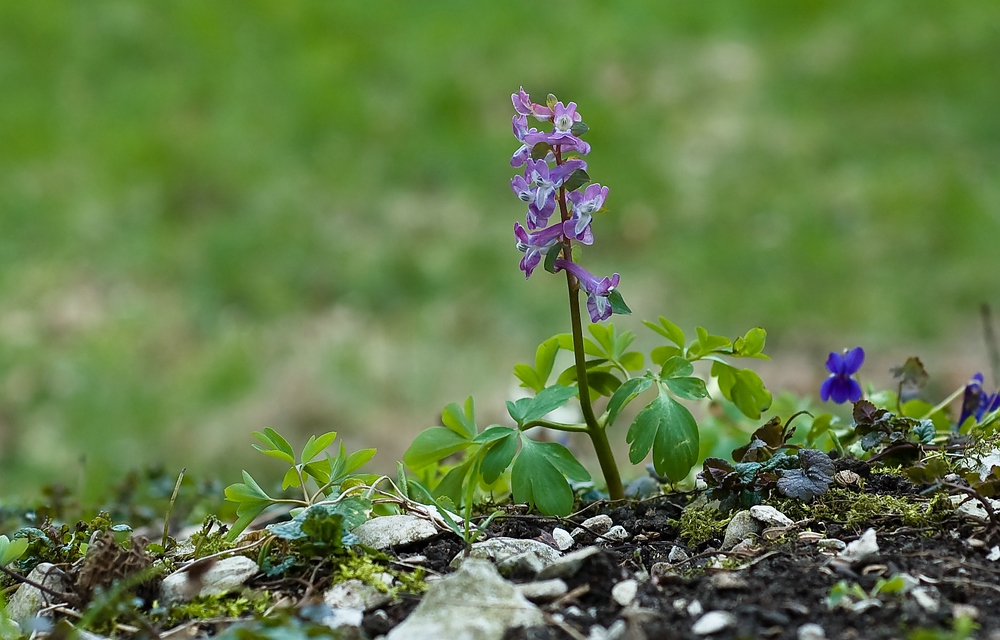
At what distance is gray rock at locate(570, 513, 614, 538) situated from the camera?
2.19 metres

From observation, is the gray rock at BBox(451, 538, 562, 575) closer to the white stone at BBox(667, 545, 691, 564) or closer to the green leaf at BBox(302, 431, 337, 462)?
the white stone at BBox(667, 545, 691, 564)

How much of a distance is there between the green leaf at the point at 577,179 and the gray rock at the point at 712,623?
0.88 meters

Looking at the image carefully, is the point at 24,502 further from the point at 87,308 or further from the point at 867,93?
the point at 867,93

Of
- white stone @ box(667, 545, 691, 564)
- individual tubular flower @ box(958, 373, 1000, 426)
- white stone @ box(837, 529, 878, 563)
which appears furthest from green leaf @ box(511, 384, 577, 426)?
Result: individual tubular flower @ box(958, 373, 1000, 426)

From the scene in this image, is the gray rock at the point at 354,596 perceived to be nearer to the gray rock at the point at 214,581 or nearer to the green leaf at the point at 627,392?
the gray rock at the point at 214,581

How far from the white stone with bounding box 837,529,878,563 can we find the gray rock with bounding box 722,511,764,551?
22cm

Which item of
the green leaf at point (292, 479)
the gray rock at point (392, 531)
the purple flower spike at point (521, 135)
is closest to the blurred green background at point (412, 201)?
the green leaf at point (292, 479)

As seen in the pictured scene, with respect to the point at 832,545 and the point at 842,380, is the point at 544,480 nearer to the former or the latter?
the point at 832,545

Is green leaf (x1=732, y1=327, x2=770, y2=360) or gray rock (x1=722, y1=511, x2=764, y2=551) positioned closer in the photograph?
gray rock (x1=722, y1=511, x2=764, y2=551)

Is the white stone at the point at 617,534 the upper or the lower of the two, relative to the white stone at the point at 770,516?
upper

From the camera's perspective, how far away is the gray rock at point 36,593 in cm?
198

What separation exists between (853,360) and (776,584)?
0.94 m

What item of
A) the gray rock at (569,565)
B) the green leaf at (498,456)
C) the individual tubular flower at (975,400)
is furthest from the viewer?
the individual tubular flower at (975,400)

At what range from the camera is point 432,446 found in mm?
2160
